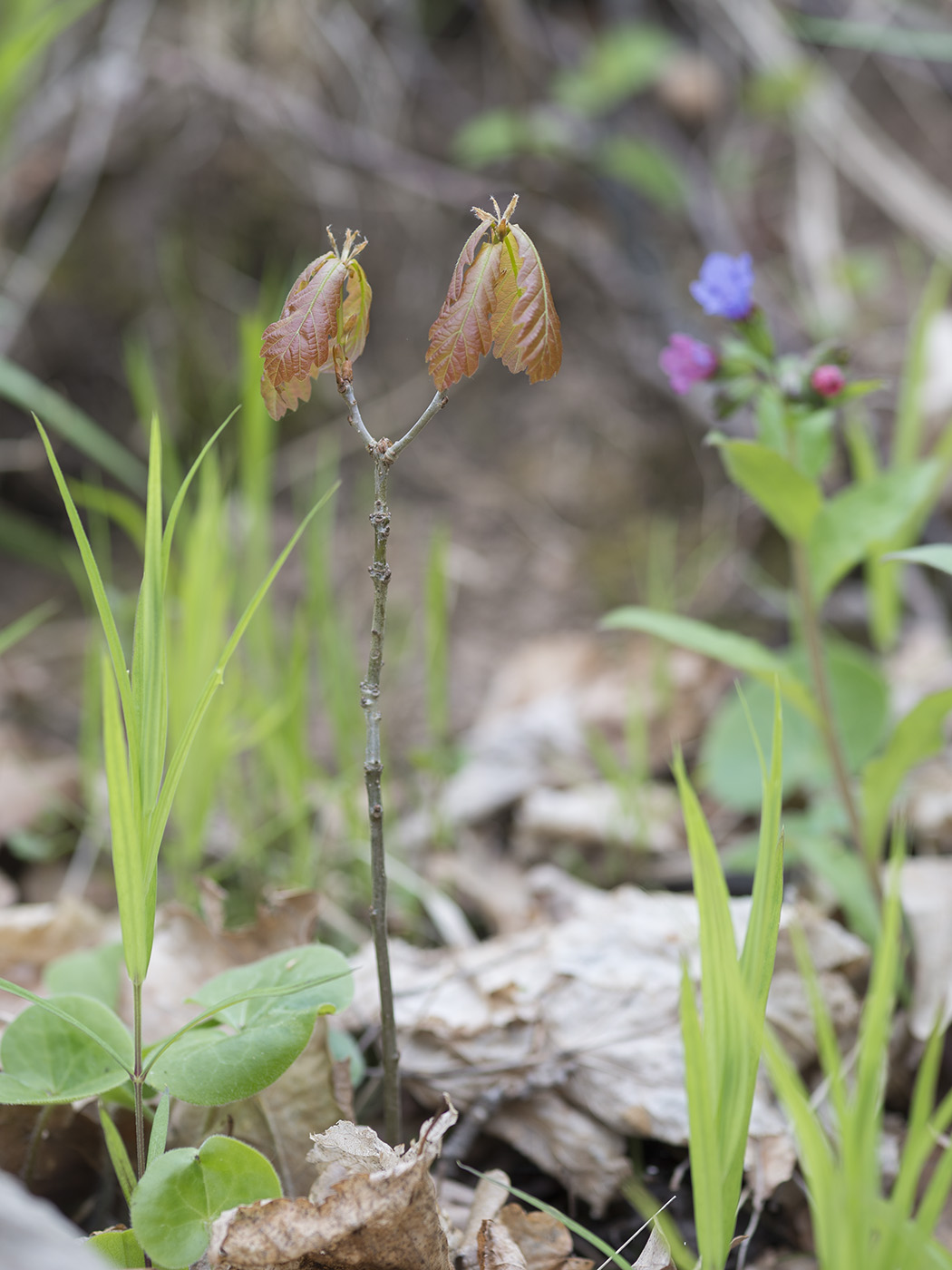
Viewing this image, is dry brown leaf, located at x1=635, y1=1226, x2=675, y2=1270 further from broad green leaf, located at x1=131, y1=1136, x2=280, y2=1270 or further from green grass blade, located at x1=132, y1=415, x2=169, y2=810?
green grass blade, located at x1=132, y1=415, x2=169, y2=810

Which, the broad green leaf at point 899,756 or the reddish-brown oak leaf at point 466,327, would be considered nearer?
the reddish-brown oak leaf at point 466,327

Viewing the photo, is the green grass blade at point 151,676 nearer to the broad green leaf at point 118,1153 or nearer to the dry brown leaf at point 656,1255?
the broad green leaf at point 118,1153

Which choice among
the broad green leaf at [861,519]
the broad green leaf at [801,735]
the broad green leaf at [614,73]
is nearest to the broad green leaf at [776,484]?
the broad green leaf at [861,519]

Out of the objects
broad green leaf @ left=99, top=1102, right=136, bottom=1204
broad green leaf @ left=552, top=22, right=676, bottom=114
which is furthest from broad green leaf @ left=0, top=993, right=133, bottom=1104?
broad green leaf @ left=552, top=22, right=676, bottom=114

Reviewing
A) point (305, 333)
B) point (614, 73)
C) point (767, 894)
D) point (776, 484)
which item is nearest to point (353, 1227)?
point (767, 894)

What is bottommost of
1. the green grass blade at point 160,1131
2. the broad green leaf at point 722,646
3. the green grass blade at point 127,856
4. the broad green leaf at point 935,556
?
the green grass blade at point 160,1131

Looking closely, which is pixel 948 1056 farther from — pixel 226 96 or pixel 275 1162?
pixel 226 96

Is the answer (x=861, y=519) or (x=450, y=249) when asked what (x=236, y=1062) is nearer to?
(x=861, y=519)

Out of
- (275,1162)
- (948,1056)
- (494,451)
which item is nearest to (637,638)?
(494,451)
